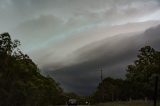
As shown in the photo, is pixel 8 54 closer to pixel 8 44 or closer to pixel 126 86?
pixel 8 44

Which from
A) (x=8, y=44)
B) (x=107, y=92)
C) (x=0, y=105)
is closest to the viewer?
(x=0, y=105)

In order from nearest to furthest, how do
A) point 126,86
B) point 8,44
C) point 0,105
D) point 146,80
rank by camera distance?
point 0,105 < point 8,44 < point 146,80 < point 126,86

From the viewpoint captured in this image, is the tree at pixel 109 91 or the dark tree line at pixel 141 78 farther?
the tree at pixel 109 91

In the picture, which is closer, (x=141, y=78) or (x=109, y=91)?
(x=141, y=78)

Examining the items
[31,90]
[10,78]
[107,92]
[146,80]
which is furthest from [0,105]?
[107,92]

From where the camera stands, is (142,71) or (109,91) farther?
(109,91)

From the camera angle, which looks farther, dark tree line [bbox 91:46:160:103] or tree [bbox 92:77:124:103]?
tree [bbox 92:77:124:103]

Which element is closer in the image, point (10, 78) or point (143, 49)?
point (10, 78)

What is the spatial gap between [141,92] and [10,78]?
68.2m

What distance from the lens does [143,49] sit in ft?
376

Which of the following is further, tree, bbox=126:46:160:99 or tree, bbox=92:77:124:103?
tree, bbox=92:77:124:103

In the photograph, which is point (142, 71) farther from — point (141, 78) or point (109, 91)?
point (109, 91)

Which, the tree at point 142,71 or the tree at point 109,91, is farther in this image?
the tree at point 109,91

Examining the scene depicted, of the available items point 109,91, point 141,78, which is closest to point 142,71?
point 141,78
